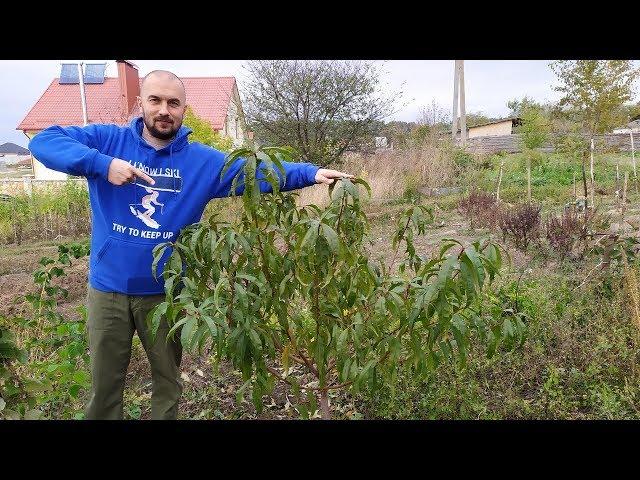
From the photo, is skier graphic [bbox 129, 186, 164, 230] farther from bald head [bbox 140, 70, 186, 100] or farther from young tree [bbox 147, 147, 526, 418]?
bald head [bbox 140, 70, 186, 100]

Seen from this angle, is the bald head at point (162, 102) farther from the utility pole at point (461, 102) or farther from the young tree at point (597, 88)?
the utility pole at point (461, 102)

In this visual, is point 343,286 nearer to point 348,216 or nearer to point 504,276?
point 348,216

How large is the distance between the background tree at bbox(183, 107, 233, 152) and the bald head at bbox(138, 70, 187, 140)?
6402mm

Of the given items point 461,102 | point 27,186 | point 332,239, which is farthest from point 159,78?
point 461,102

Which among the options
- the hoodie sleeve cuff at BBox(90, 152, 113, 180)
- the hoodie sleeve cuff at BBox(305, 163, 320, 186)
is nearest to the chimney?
the hoodie sleeve cuff at BBox(90, 152, 113, 180)

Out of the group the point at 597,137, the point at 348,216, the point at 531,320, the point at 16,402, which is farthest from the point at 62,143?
the point at 597,137

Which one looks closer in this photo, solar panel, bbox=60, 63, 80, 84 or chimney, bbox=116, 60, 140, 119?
chimney, bbox=116, 60, 140, 119

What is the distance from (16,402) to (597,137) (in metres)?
10.4

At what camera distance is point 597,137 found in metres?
9.62

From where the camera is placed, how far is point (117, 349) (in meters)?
2.26

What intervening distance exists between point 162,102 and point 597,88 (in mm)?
7899

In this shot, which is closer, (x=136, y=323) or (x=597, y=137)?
(x=136, y=323)

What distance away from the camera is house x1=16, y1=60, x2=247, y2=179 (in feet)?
36.0

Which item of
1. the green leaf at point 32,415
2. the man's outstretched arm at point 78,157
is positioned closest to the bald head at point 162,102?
the man's outstretched arm at point 78,157
